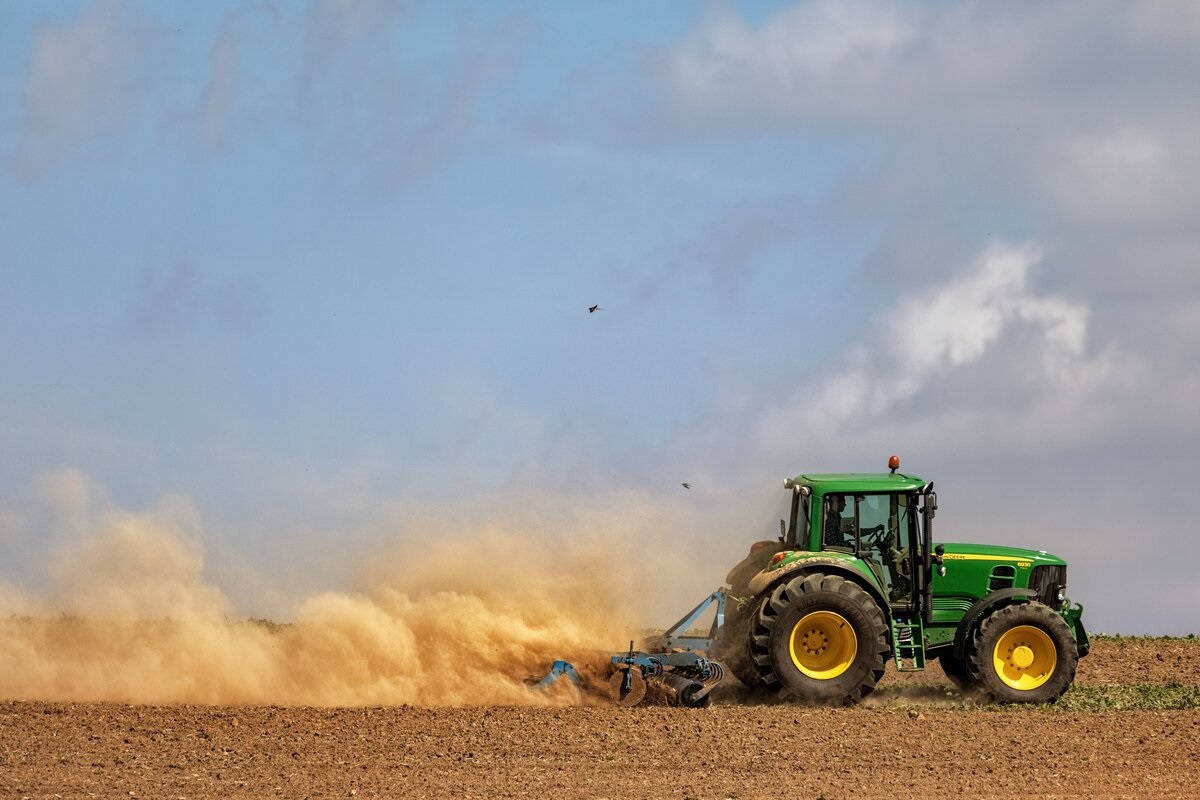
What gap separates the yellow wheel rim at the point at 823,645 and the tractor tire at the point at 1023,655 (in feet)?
4.78

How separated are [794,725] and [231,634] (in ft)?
Answer: 20.5

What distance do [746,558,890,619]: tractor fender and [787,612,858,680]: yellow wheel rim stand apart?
50 centimetres

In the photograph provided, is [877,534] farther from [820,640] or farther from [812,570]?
[820,640]

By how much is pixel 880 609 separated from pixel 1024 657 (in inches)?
71.7

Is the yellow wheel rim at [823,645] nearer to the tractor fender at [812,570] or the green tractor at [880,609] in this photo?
the green tractor at [880,609]

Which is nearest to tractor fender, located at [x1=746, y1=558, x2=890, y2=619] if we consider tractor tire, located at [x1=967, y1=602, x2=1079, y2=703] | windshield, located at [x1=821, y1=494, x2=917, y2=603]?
windshield, located at [x1=821, y1=494, x2=917, y2=603]

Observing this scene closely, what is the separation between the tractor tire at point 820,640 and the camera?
15531mm

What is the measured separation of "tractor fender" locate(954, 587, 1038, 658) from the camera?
16.2 m

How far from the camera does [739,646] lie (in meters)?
16.1

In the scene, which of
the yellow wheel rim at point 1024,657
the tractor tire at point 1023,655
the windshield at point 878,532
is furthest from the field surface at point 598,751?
the windshield at point 878,532

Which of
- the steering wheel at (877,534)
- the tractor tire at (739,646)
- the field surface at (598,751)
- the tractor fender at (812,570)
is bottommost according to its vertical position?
the field surface at (598,751)

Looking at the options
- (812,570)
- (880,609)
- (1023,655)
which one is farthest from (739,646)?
(1023,655)

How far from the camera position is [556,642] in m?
16.5

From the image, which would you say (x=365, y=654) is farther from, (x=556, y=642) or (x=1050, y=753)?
(x=1050, y=753)
